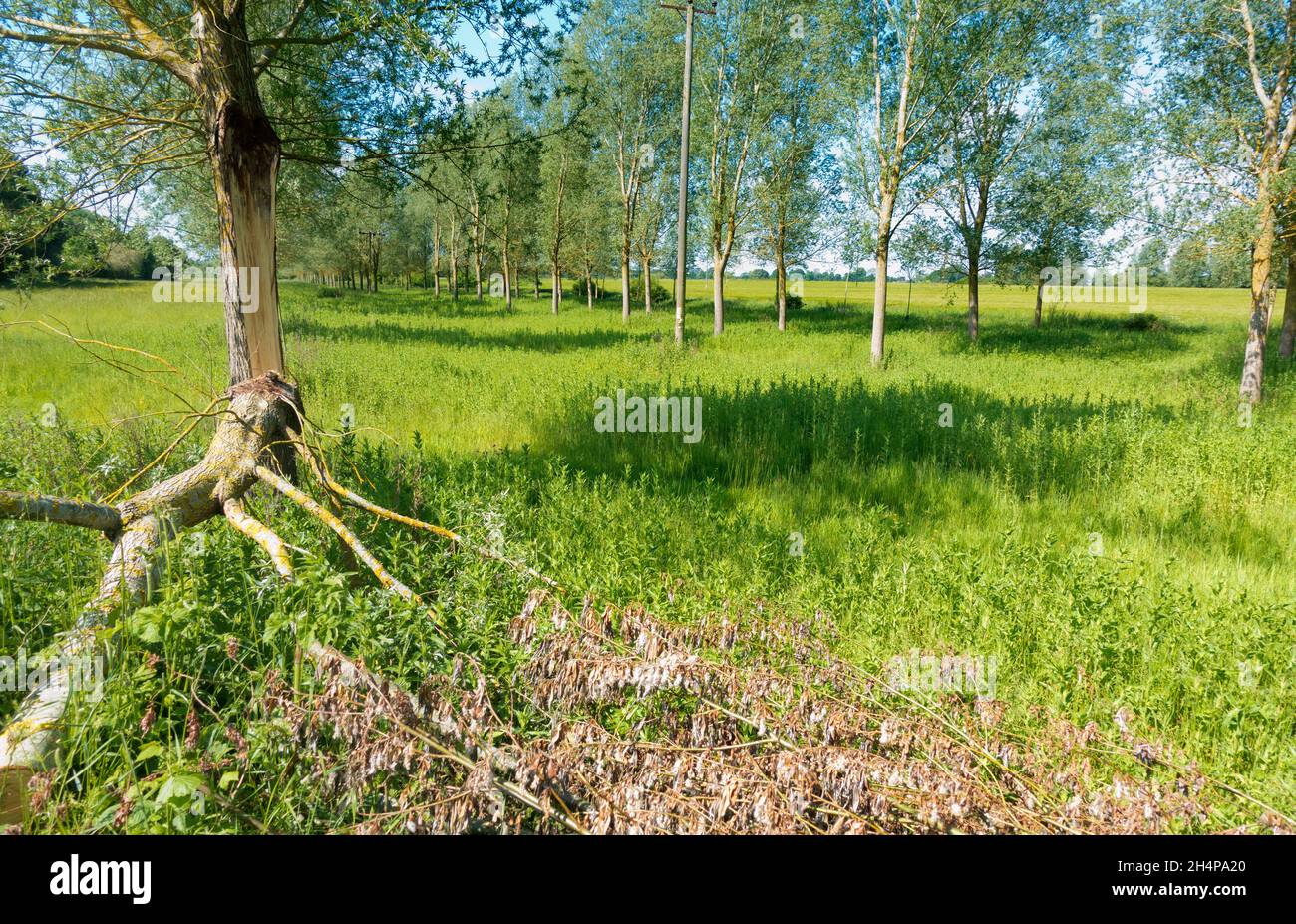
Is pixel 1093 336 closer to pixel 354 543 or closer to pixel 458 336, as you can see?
pixel 458 336

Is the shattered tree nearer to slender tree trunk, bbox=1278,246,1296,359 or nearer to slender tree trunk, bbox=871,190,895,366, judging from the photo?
slender tree trunk, bbox=871,190,895,366

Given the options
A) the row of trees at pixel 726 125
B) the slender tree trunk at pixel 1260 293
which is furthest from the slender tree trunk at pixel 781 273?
the slender tree trunk at pixel 1260 293

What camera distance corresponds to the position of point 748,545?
520cm

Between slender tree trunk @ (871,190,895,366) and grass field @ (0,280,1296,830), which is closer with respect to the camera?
grass field @ (0,280,1296,830)

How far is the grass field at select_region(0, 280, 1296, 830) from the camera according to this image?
2.86m

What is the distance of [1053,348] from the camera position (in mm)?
24953

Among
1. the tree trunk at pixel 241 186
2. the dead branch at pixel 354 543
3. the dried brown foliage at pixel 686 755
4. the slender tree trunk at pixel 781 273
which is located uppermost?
the slender tree trunk at pixel 781 273

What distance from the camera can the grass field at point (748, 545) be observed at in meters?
2.86

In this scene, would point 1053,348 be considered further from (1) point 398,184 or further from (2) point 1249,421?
(1) point 398,184

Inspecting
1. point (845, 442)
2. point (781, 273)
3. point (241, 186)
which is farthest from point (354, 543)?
point (781, 273)

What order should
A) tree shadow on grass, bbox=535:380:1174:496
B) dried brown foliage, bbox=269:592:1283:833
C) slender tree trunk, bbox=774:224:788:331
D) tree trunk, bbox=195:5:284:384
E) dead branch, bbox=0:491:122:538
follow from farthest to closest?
slender tree trunk, bbox=774:224:788:331 < tree shadow on grass, bbox=535:380:1174:496 < tree trunk, bbox=195:5:284:384 < dead branch, bbox=0:491:122:538 < dried brown foliage, bbox=269:592:1283:833

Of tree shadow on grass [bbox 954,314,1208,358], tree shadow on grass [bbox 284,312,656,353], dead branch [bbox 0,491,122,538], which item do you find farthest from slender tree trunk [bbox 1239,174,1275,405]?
dead branch [bbox 0,491,122,538]

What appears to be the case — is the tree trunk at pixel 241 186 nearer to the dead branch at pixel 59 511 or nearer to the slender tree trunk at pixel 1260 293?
the dead branch at pixel 59 511
